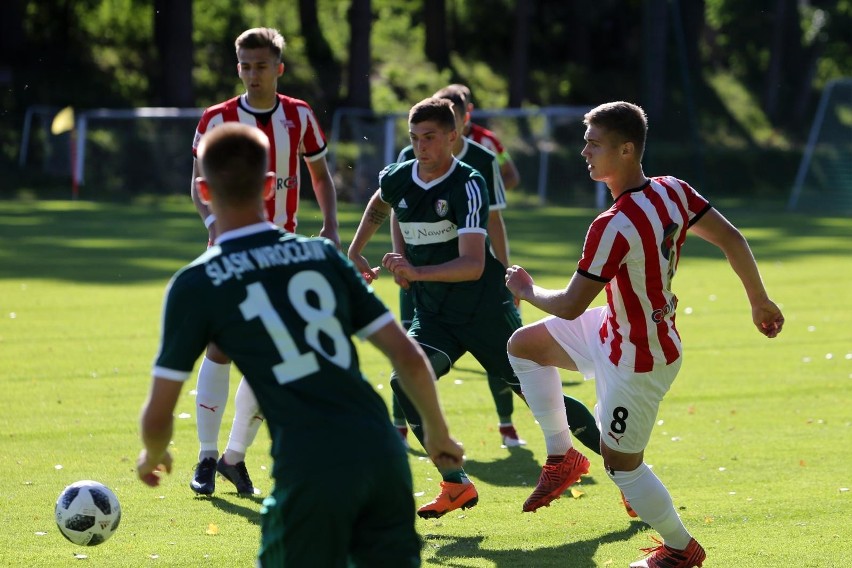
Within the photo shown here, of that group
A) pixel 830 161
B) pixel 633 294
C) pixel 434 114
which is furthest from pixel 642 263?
pixel 830 161

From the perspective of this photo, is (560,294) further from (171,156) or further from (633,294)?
(171,156)

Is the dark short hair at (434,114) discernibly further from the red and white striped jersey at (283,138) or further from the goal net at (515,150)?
the goal net at (515,150)

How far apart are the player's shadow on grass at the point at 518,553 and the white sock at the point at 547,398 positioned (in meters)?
0.52

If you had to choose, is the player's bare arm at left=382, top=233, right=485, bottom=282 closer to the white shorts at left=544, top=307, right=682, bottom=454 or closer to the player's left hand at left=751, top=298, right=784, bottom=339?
the white shorts at left=544, top=307, right=682, bottom=454

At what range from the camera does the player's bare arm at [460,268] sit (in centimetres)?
575

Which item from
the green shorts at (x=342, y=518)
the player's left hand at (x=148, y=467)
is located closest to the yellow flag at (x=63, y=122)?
the player's left hand at (x=148, y=467)

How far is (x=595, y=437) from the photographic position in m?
6.38

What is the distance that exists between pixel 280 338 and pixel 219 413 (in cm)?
327

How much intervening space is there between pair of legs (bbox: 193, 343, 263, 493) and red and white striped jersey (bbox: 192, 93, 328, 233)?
2.96ft

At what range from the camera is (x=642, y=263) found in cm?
503

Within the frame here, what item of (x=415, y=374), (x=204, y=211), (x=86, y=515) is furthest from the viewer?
(x=204, y=211)

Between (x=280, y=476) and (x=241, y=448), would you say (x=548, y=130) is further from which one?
(x=280, y=476)

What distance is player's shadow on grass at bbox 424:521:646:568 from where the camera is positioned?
5.30 metres

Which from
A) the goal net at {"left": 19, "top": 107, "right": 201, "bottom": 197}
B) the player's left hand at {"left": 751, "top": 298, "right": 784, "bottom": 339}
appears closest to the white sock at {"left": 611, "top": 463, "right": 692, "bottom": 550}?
the player's left hand at {"left": 751, "top": 298, "right": 784, "bottom": 339}
